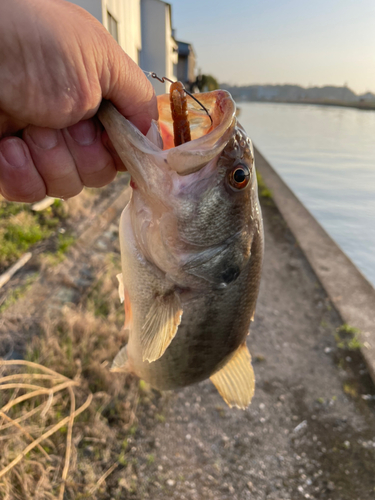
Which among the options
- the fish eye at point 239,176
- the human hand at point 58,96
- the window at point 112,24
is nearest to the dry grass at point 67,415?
the human hand at point 58,96

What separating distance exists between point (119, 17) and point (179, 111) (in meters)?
9.72

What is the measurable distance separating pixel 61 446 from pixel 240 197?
2814mm

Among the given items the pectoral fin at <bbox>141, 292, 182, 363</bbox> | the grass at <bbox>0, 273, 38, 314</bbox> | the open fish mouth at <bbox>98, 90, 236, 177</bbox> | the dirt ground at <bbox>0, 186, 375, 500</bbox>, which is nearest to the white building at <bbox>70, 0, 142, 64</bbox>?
the grass at <bbox>0, 273, 38, 314</bbox>

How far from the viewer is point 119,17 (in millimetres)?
9180

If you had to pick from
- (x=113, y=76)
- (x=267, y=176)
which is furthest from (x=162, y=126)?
(x=267, y=176)

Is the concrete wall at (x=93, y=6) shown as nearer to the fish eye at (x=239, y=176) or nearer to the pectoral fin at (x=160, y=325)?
the fish eye at (x=239, y=176)

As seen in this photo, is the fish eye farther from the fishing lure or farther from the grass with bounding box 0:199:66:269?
the grass with bounding box 0:199:66:269

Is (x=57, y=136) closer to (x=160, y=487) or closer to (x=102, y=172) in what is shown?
(x=102, y=172)

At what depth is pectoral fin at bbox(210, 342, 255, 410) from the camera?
2.00m

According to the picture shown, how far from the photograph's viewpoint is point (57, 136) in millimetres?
1690

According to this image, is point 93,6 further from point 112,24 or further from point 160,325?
point 160,325

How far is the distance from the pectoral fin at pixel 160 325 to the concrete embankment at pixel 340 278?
3854 mm

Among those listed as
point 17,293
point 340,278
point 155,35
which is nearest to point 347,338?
point 340,278

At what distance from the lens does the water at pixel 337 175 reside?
31.0ft
